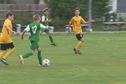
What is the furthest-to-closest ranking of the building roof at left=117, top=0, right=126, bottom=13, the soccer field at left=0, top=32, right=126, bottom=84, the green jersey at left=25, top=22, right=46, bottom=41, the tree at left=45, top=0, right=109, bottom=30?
the building roof at left=117, top=0, right=126, bottom=13
the tree at left=45, top=0, right=109, bottom=30
the green jersey at left=25, top=22, right=46, bottom=41
the soccer field at left=0, top=32, right=126, bottom=84

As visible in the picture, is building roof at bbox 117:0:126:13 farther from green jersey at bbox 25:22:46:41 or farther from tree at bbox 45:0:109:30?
green jersey at bbox 25:22:46:41

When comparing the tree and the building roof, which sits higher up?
the tree

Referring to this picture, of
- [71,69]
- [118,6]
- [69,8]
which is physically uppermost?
[71,69]

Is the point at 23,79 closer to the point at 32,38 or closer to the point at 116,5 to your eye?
the point at 32,38

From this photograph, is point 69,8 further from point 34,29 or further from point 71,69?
point 71,69

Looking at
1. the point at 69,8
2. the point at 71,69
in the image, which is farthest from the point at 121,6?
the point at 71,69

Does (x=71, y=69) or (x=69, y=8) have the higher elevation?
(x=71, y=69)

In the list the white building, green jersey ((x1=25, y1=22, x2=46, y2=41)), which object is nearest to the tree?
the white building


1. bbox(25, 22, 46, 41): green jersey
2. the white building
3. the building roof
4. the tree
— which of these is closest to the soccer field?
bbox(25, 22, 46, 41): green jersey

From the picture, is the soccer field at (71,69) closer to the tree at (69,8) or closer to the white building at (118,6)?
the tree at (69,8)

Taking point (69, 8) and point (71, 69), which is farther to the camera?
point (69, 8)

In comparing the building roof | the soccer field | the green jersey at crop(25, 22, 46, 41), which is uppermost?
the green jersey at crop(25, 22, 46, 41)

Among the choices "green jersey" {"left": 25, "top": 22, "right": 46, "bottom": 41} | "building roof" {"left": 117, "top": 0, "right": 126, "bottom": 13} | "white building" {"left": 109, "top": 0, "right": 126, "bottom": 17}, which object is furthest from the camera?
"building roof" {"left": 117, "top": 0, "right": 126, "bottom": 13}

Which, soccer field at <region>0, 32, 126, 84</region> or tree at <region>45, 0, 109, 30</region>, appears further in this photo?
tree at <region>45, 0, 109, 30</region>
